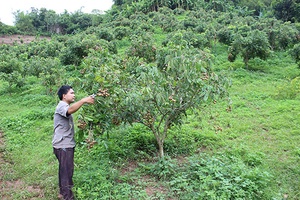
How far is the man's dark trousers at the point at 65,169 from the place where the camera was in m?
3.95

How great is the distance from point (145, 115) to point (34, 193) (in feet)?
7.68

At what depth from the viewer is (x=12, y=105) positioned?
11.9m

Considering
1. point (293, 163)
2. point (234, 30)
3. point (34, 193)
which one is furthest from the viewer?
point (234, 30)

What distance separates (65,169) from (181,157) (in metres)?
2.52

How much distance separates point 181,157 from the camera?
18.3 ft

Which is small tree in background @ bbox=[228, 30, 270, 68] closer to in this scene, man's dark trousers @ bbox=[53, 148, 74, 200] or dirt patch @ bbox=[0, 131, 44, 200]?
man's dark trousers @ bbox=[53, 148, 74, 200]

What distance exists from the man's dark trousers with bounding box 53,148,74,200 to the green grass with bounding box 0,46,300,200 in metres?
0.17

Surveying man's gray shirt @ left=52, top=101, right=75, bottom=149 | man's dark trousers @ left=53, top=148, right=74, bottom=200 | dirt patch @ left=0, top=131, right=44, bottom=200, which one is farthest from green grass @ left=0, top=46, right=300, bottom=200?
man's gray shirt @ left=52, top=101, right=75, bottom=149

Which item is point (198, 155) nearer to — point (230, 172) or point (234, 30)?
point (230, 172)

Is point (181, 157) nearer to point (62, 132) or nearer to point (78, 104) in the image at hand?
point (62, 132)

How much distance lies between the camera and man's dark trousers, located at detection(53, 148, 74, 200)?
155 inches

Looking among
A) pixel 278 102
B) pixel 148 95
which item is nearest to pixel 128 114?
pixel 148 95

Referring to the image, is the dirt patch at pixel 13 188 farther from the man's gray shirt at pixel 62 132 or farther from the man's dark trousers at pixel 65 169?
the man's gray shirt at pixel 62 132

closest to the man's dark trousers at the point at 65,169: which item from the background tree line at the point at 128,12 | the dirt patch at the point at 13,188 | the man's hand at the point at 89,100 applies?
the dirt patch at the point at 13,188
